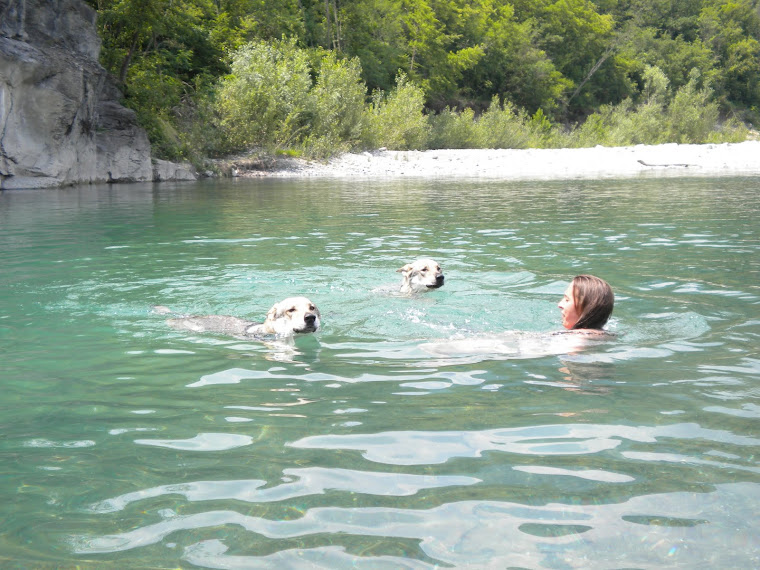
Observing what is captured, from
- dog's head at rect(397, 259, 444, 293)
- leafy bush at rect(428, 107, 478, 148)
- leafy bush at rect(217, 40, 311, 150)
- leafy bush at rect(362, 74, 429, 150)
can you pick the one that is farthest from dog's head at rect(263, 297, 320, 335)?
leafy bush at rect(428, 107, 478, 148)

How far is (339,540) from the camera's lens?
2.97 metres

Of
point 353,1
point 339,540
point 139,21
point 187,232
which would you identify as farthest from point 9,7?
point 353,1

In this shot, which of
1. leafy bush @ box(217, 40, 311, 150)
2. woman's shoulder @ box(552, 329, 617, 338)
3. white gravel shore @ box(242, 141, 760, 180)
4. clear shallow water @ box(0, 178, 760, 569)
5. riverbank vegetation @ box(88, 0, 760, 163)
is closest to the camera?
clear shallow water @ box(0, 178, 760, 569)

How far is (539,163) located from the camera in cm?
3744

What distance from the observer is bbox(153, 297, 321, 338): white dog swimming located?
643 centimetres

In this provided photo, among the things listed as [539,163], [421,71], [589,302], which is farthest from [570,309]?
[421,71]

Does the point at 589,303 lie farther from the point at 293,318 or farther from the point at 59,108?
the point at 59,108

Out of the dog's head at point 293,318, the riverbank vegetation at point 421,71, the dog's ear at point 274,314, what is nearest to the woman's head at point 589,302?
the dog's head at point 293,318

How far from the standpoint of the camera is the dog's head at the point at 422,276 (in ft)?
26.3

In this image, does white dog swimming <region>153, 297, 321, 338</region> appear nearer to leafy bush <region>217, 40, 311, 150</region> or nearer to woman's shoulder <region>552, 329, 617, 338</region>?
woman's shoulder <region>552, 329, 617, 338</region>

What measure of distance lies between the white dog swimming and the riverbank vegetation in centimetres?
2269

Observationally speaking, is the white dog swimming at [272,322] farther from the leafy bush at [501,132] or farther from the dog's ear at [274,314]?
the leafy bush at [501,132]

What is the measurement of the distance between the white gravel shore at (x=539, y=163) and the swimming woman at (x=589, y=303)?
75.9ft

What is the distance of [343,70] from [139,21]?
38.3ft
